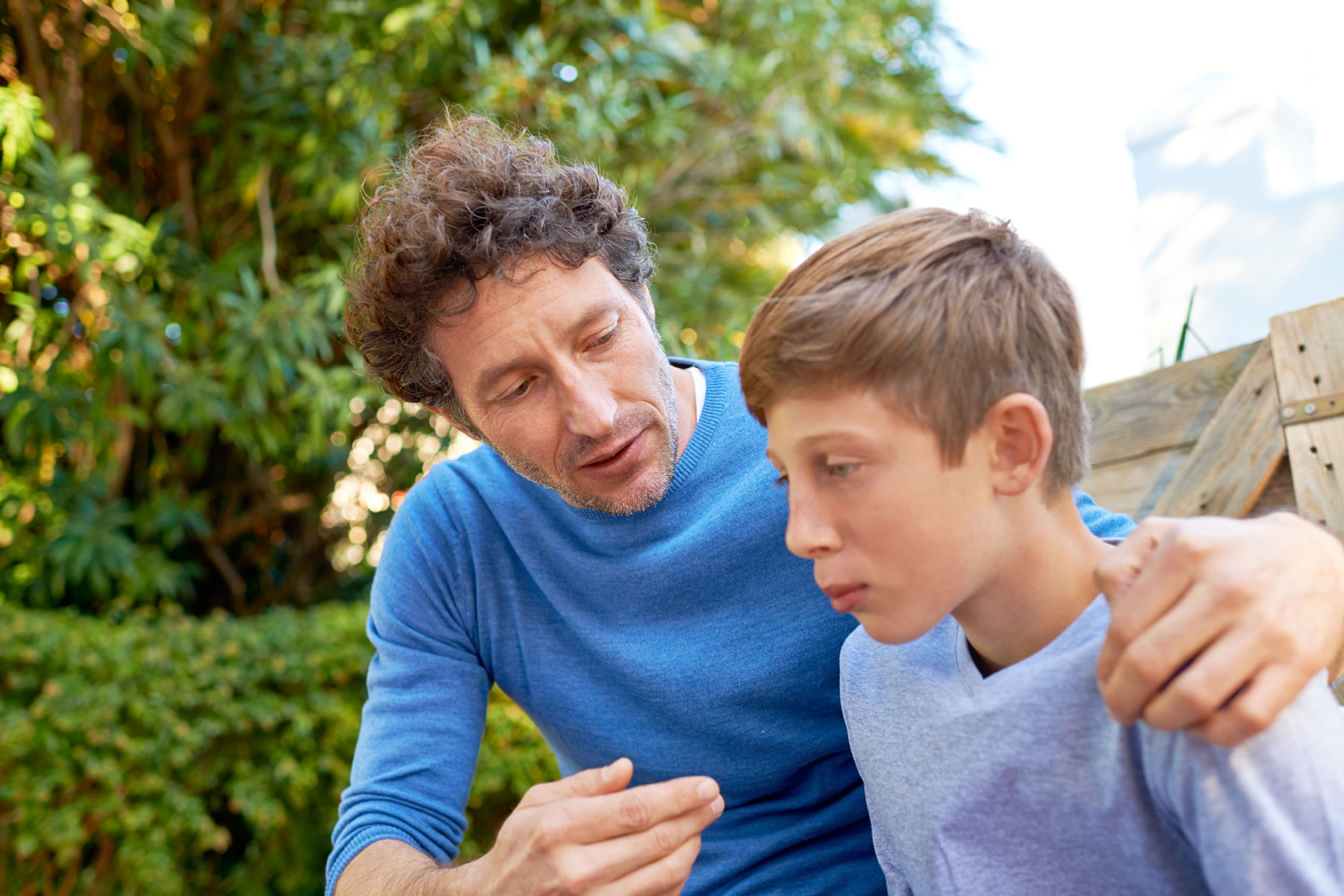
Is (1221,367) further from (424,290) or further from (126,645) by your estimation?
(126,645)

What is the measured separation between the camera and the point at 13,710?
3.17 metres

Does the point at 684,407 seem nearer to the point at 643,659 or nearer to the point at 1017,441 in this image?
the point at 643,659

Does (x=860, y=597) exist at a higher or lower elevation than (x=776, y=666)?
higher

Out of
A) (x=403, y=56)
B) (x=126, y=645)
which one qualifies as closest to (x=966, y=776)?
(x=126, y=645)

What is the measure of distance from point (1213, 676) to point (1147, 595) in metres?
0.08

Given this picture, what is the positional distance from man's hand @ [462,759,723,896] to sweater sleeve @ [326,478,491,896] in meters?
0.55

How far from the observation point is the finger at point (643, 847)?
1.12 m

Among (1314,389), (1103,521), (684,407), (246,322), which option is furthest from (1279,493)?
(246,322)

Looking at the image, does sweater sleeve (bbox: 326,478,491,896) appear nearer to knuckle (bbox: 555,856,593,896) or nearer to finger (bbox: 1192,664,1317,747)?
knuckle (bbox: 555,856,593,896)

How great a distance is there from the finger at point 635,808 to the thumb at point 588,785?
0.06ft

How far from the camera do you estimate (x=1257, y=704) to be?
0.77m

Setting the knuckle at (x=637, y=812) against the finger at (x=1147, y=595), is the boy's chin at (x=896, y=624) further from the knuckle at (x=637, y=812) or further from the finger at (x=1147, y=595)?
the knuckle at (x=637, y=812)

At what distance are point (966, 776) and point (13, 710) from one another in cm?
330

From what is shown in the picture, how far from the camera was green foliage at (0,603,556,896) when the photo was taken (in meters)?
3.17
